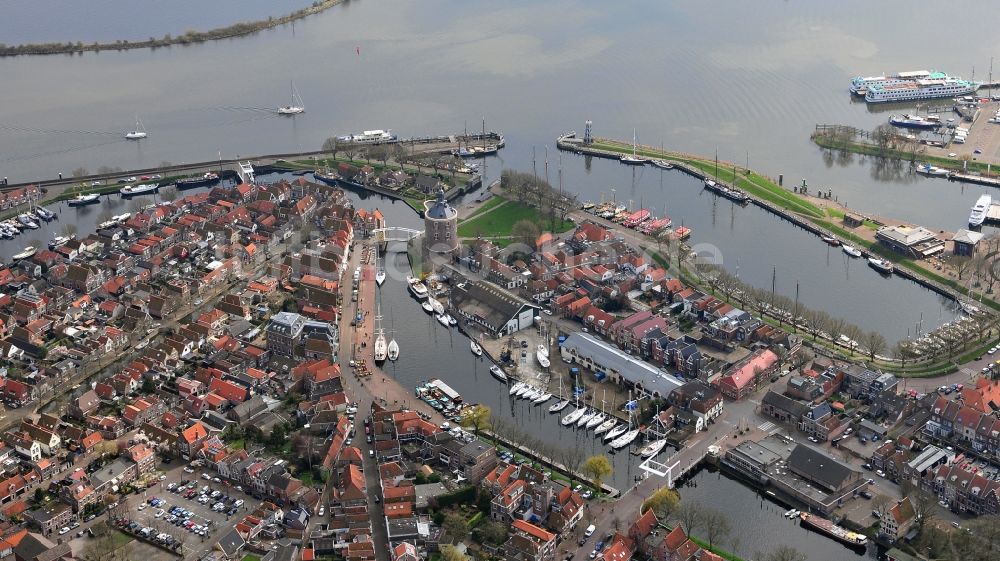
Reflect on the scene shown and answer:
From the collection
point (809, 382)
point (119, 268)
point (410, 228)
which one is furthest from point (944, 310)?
point (119, 268)

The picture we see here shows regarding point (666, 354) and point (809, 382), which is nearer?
point (809, 382)

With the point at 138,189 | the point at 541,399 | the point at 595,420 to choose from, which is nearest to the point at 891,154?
the point at 541,399

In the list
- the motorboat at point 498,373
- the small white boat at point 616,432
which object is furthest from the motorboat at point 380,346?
the small white boat at point 616,432

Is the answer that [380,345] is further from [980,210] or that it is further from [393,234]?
[980,210]

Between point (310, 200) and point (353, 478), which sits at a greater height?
point (310, 200)

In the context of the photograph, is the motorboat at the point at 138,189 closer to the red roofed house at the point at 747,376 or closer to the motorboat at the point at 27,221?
the motorboat at the point at 27,221

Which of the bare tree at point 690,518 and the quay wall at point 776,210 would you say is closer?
the bare tree at point 690,518

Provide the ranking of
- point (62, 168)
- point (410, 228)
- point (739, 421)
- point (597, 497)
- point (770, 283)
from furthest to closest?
point (62, 168)
point (410, 228)
point (770, 283)
point (739, 421)
point (597, 497)

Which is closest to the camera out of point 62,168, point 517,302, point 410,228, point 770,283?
point 517,302

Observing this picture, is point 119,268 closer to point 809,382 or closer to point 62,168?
point 62,168
